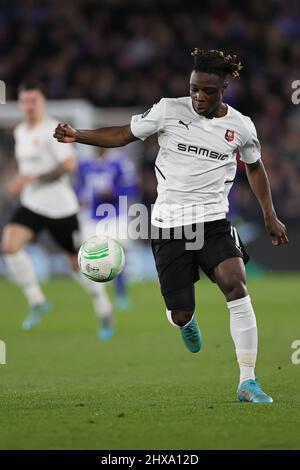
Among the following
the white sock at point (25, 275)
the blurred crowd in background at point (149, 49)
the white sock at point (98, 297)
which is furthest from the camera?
the blurred crowd in background at point (149, 49)

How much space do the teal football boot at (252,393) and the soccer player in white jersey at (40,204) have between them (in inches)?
180

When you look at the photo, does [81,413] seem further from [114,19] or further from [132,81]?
[114,19]

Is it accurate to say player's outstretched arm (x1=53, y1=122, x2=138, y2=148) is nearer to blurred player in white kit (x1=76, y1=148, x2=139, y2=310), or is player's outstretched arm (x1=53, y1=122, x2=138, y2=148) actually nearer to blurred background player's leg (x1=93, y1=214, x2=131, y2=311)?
blurred player in white kit (x1=76, y1=148, x2=139, y2=310)

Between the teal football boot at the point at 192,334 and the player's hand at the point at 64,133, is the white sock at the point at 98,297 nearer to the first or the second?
the teal football boot at the point at 192,334

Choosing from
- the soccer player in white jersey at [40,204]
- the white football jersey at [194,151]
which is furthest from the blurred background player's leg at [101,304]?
the white football jersey at [194,151]

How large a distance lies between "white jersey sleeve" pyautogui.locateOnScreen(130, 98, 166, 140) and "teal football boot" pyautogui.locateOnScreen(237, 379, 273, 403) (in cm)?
173

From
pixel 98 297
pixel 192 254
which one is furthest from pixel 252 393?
pixel 98 297

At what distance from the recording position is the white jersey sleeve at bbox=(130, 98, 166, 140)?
21.4 ft

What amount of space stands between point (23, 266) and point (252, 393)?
5520 mm

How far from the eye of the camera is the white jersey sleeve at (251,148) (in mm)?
6699

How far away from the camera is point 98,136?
6.45 metres

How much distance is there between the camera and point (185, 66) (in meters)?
22.5

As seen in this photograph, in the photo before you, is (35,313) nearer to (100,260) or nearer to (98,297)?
(98,297)
